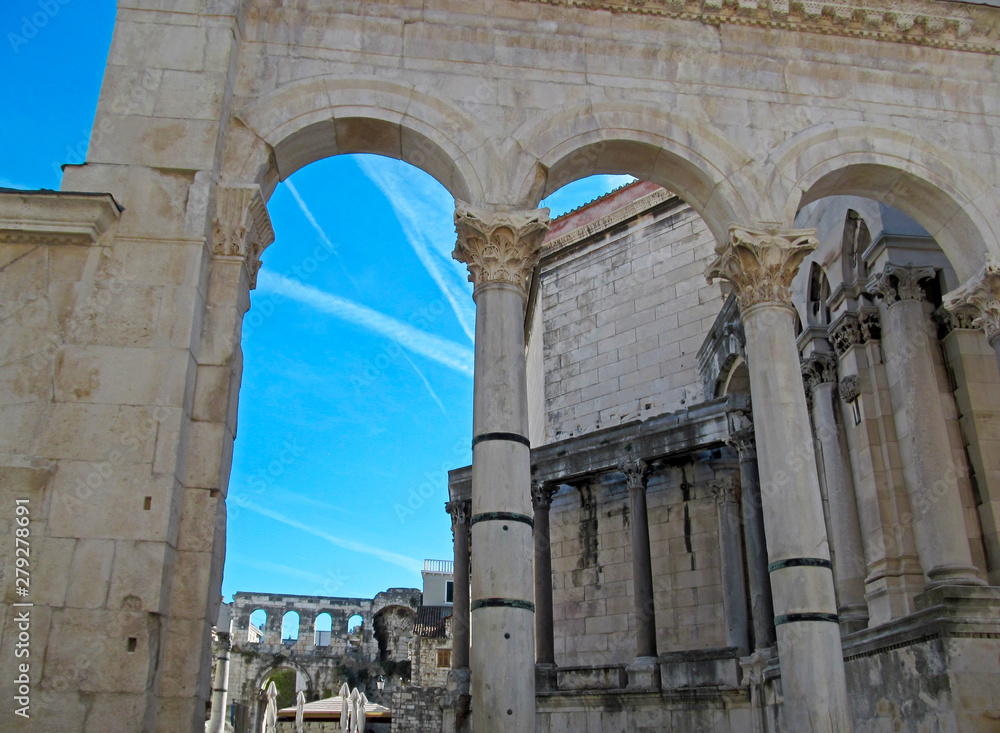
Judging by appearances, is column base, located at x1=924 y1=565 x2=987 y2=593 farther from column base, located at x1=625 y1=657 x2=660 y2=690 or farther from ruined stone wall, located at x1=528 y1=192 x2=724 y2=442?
ruined stone wall, located at x1=528 y1=192 x2=724 y2=442

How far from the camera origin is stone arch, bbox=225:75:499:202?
962 centimetres

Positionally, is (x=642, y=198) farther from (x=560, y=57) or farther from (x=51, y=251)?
(x=51, y=251)

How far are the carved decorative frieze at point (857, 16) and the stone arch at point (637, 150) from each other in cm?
149

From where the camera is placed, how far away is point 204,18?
390 inches

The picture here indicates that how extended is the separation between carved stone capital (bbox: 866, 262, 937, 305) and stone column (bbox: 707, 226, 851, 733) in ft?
9.61

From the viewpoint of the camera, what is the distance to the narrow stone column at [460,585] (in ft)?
60.5

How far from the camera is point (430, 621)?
49.9 meters

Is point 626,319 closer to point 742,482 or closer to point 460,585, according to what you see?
point 742,482

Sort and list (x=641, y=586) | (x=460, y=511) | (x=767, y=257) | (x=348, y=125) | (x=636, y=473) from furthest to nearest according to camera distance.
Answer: (x=460, y=511) < (x=636, y=473) < (x=641, y=586) < (x=348, y=125) < (x=767, y=257)

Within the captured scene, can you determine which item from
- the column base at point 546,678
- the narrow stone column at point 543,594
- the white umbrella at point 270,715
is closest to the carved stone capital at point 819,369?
the narrow stone column at point 543,594

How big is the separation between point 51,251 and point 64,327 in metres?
0.82

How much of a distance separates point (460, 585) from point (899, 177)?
12.2m

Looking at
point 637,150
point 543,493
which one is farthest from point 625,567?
point 637,150

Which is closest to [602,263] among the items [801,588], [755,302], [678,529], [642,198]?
[642,198]
